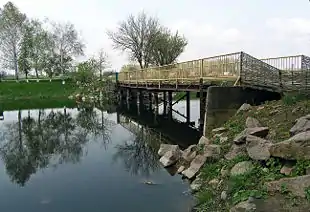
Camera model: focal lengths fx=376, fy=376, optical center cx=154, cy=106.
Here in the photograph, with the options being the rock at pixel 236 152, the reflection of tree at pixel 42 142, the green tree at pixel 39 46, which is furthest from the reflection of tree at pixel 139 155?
the green tree at pixel 39 46

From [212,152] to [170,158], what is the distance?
2.00m

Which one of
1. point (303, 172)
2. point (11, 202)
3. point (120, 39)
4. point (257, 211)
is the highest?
point (120, 39)

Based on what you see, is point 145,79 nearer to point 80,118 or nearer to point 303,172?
point 80,118

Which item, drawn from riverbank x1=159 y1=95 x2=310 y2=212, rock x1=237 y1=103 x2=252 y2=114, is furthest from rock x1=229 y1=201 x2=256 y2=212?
rock x1=237 y1=103 x2=252 y2=114

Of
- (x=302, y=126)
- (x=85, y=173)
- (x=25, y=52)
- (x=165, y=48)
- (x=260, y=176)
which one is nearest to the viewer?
(x=260, y=176)

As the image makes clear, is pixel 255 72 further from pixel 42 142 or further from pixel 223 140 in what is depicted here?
pixel 42 142

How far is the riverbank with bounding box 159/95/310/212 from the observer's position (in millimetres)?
7328

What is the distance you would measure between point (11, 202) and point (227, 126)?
26.4 ft

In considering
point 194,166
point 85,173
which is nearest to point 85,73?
point 85,173

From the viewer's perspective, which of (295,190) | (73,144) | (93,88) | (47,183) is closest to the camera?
(295,190)

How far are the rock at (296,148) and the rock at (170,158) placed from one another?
17.0 feet

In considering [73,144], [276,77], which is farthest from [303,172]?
[73,144]

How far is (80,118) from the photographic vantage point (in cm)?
2961

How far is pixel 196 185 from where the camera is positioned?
34.1 ft
